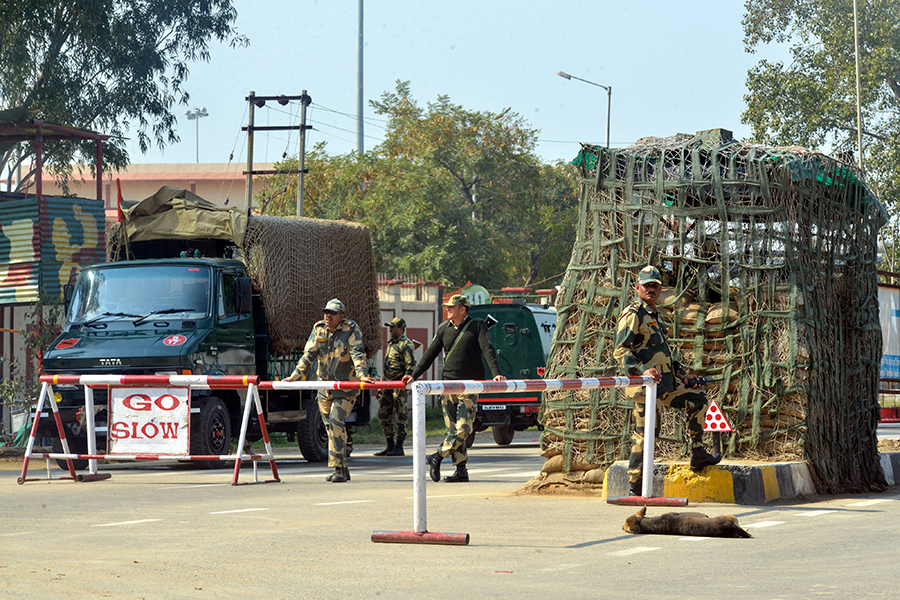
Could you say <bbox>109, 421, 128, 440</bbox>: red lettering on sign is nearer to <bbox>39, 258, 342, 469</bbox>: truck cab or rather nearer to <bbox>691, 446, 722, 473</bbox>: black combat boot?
<bbox>39, 258, 342, 469</bbox>: truck cab

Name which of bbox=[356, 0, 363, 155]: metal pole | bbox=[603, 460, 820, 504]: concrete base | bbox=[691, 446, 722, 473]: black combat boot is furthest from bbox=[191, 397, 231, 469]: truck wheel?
bbox=[356, 0, 363, 155]: metal pole

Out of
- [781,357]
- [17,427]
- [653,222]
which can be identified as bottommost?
[17,427]

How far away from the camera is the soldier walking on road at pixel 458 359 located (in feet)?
42.0

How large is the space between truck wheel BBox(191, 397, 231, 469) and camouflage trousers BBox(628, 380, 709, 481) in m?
6.00

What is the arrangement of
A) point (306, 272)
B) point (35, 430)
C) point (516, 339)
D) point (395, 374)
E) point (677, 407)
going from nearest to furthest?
1. point (677, 407)
2. point (35, 430)
3. point (306, 272)
4. point (395, 374)
5. point (516, 339)

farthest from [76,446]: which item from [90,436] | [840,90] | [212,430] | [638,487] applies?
[840,90]

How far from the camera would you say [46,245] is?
19047mm

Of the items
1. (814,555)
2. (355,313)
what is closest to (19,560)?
(814,555)

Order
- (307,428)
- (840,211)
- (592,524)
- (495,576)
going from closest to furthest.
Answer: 1. (495,576)
2. (592,524)
3. (840,211)
4. (307,428)

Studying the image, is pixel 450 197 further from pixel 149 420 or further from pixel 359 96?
pixel 149 420

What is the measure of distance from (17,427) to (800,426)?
12501 millimetres

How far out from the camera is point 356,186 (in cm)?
4578

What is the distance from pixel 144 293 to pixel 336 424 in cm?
422

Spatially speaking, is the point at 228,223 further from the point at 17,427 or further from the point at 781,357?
the point at 781,357
